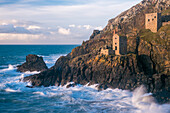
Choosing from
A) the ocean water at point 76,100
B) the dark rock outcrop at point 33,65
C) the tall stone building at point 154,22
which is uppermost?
the tall stone building at point 154,22

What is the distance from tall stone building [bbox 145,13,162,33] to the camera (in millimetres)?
92812

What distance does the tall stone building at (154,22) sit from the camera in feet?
305

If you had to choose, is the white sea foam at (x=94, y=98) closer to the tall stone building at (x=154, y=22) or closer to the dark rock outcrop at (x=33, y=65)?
the dark rock outcrop at (x=33, y=65)

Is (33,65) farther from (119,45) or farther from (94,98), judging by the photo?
(94,98)

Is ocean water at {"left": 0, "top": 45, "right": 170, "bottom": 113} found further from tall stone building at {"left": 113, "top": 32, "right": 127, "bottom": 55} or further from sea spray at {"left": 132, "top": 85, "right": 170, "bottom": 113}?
tall stone building at {"left": 113, "top": 32, "right": 127, "bottom": 55}

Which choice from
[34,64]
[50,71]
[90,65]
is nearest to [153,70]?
[90,65]

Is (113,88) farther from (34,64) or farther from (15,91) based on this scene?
(34,64)

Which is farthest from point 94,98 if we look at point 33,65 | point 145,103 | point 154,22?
point 154,22

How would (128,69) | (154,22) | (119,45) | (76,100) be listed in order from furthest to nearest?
(154,22) → (119,45) → (128,69) → (76,100)

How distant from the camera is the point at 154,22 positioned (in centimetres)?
9400

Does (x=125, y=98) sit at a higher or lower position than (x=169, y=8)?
lower

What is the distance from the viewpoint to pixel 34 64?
102000 millimetres

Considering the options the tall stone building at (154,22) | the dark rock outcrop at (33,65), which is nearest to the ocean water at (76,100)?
the dark rock outcrop at (33,65)

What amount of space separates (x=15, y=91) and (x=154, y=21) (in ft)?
249
